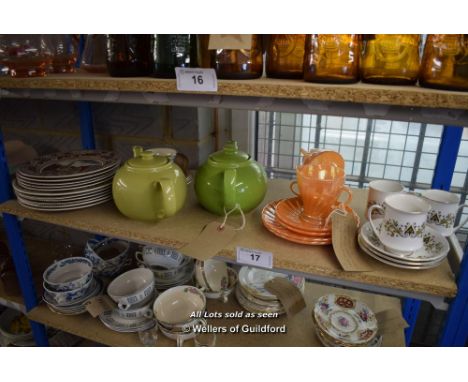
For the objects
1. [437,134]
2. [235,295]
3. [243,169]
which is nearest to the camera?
[243,169]

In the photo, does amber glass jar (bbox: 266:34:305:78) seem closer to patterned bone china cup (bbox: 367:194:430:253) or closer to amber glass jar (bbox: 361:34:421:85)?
amber glass jar (bbox: 361:34:421:85)

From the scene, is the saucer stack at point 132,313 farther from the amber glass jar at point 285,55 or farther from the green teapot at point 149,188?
the amber glass jar at point 285,55

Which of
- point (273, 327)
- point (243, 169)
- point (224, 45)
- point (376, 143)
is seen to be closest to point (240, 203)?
point (243, 169)

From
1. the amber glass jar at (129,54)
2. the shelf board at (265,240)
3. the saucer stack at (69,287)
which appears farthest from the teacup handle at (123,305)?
the amber glass jar at (129,54)

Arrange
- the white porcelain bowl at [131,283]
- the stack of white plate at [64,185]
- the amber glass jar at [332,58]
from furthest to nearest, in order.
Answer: the white porcelain bowl at [131,283] → the stack of white plate at [64,185] → the amber glass jar at [332,58]

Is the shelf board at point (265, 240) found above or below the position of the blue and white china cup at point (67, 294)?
above

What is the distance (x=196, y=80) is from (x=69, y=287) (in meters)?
0.78

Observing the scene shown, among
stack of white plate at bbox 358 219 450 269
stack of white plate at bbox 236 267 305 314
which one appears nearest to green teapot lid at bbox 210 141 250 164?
stack of white plate at bbox 358 219 450 269

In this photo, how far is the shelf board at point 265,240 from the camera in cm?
64

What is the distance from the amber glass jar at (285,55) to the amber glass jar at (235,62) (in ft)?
0.17

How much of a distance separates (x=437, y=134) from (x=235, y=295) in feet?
3.36

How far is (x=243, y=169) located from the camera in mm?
829

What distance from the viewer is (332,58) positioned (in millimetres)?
667
